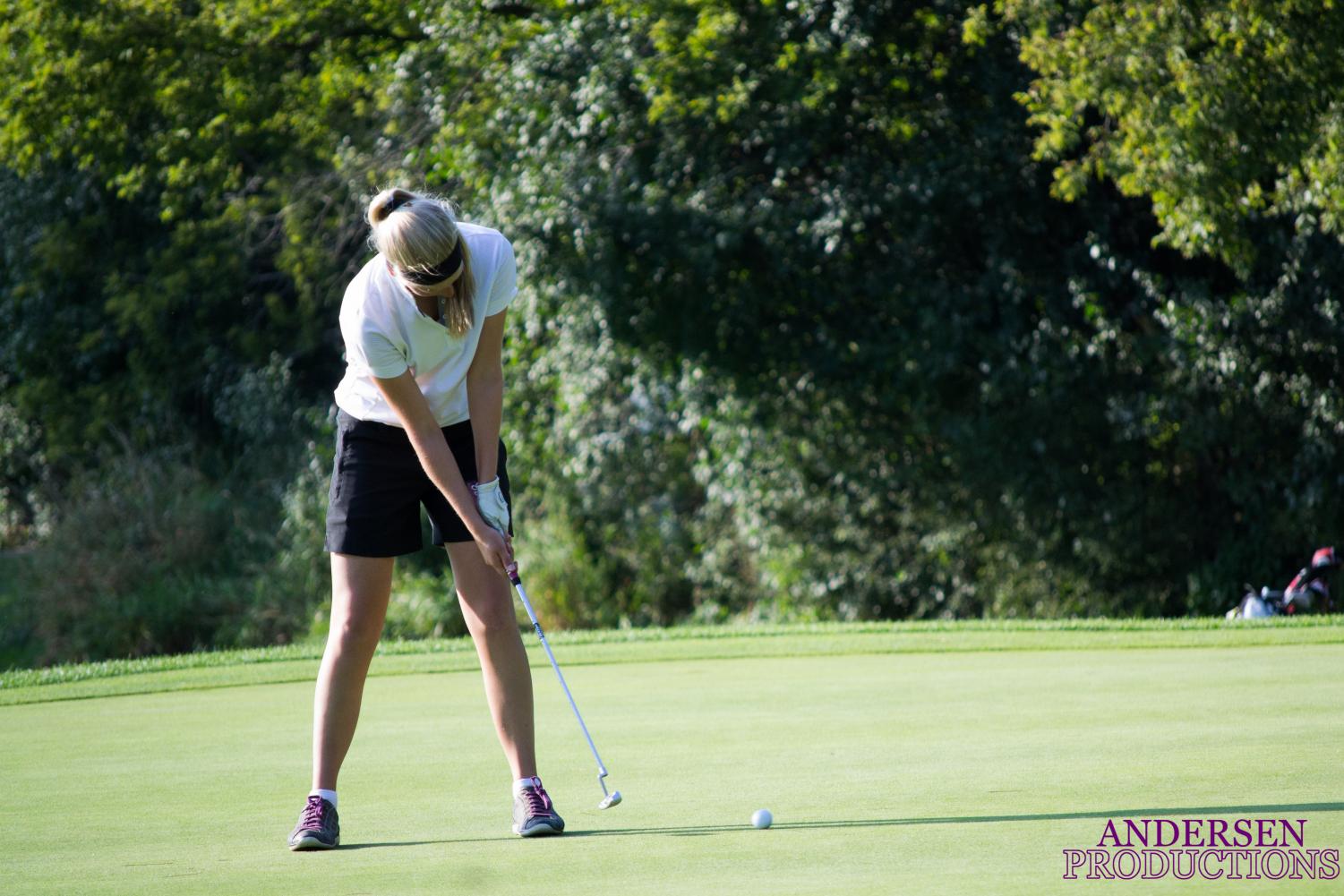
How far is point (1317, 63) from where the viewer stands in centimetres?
980

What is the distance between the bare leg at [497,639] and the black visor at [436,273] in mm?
709

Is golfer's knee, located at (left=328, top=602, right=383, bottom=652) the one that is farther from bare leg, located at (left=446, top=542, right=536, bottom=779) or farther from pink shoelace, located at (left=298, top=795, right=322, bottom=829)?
pink shoelace, located at (left=298, top=795, right=322, bottom=829)

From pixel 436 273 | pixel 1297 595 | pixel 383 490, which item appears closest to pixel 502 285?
pixel 436 273

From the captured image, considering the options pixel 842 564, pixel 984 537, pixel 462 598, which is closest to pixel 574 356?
pixel 842 564

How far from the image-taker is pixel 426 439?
3871 mm

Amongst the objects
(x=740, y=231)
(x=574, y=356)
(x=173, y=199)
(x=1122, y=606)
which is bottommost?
(x=1122, y=606)

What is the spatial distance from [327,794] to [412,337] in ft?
3.68

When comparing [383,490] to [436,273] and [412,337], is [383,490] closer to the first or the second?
[412,337]

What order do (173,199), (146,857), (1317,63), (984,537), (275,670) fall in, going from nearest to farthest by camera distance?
(146,857) < (275,670) < (1317,63) < (984,537) < (173,199)

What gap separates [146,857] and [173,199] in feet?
Result: 44.7

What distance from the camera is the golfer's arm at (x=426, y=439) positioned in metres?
3.84

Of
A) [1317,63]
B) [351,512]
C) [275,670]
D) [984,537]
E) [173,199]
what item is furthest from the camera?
[173,199]

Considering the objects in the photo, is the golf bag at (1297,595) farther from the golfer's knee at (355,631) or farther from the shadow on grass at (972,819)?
the golfer's knee at (355,631)

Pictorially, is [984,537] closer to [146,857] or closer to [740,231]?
[740,231]
